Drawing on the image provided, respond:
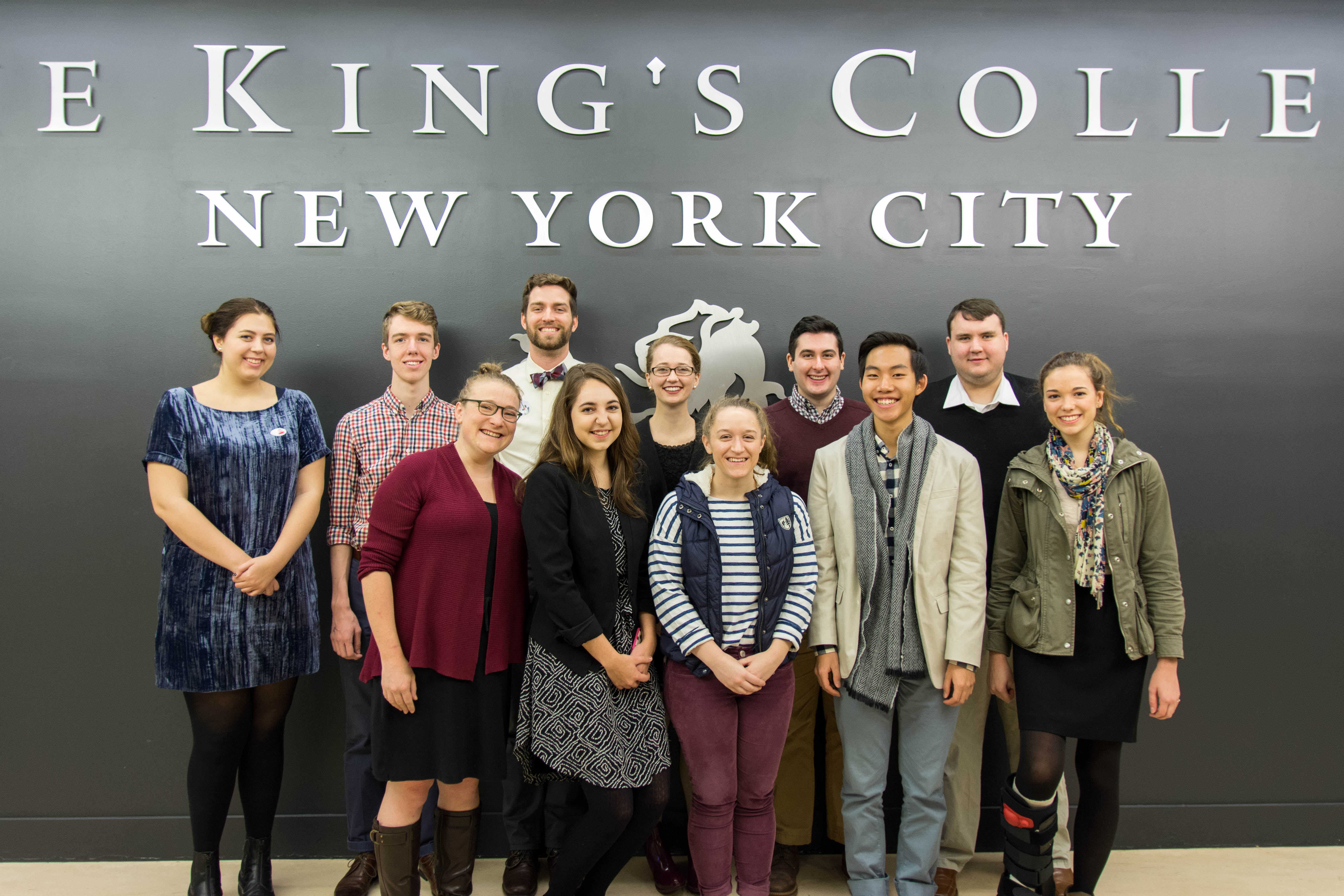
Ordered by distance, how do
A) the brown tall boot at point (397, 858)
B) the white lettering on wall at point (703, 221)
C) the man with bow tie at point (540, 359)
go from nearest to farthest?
the brown tall boot at point (397, 858) → the man with bow tie at point (540, 359) → the white lettering on wall at point (703, 221)

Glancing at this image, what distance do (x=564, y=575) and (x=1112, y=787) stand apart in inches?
71.1

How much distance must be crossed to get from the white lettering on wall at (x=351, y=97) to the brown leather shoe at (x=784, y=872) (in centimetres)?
318

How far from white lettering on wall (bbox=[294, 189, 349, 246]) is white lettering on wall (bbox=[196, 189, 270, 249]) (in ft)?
0.50

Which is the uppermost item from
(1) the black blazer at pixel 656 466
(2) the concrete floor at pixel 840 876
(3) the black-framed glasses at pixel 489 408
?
(3) the black-framed glasses at pixel 489 408

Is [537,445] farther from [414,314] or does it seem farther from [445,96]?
[445,96]

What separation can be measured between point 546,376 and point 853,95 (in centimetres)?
173

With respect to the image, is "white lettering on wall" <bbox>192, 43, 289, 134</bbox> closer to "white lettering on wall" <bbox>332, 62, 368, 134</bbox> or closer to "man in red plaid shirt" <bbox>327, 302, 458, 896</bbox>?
"white lettering on wall" <bbox>332, 62, 368, 134</bbox>

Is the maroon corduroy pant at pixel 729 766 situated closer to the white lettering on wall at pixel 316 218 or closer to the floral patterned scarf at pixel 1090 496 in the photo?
the floral patterned scarf at pixel 1090 496

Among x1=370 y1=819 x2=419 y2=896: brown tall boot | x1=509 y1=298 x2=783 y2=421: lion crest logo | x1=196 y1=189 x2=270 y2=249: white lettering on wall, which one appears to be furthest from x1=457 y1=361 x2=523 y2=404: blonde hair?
x1=196 y1=189 x2=270 y2=249: white lettering on wall

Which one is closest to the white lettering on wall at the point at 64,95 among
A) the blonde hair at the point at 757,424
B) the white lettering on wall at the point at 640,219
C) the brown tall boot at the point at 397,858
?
the white lettering on wall at the point at 640,219

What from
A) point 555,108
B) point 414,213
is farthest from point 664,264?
point 414,213

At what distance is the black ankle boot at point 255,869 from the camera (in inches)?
102

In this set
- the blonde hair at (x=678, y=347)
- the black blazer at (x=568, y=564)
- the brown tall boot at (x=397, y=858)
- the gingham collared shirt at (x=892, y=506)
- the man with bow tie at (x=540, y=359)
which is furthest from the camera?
the man with bow tie at (x=540, y=359)

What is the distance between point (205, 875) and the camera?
2504 millimetres
